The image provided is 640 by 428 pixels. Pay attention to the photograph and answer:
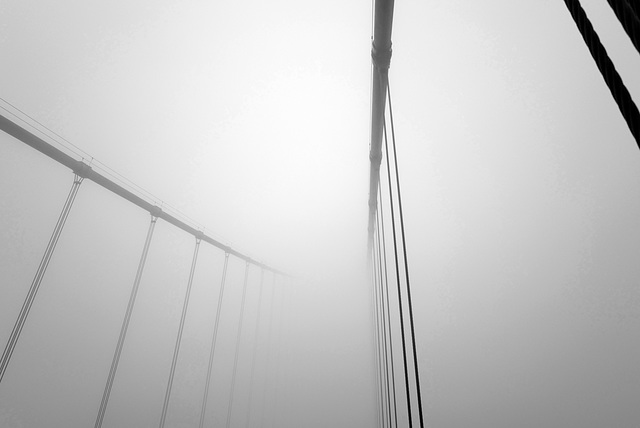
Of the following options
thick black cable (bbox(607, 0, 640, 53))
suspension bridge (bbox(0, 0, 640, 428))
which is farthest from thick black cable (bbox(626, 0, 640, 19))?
suspension bridge (bbox(0, 0, 640, 428))

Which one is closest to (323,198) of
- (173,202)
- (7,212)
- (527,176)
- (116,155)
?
(173,202)

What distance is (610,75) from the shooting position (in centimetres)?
30

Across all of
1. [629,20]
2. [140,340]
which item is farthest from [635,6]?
[140,340]

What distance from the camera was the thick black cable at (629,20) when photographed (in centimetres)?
26

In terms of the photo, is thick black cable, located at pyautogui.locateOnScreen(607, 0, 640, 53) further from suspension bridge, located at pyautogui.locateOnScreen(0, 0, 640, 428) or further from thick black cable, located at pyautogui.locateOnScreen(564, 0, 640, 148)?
suspension bridge, located at pyautogui.locateOnScreen(0, 0, 640, 428)

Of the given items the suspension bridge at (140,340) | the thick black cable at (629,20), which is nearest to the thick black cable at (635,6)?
the thick black cable at (629,20)

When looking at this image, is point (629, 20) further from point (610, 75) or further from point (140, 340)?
point (140, 340)

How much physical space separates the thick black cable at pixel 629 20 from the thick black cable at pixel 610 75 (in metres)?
0.03

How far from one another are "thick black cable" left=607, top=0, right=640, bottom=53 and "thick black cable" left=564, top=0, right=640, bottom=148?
30 millimetres

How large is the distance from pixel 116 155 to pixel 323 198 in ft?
63.5

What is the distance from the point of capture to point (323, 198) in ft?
93.9

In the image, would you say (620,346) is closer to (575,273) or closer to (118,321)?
(575,273)

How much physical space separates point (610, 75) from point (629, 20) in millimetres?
58

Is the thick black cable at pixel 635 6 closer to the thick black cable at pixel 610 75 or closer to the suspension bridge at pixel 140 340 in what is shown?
the thick black cable at pixel 610 75
